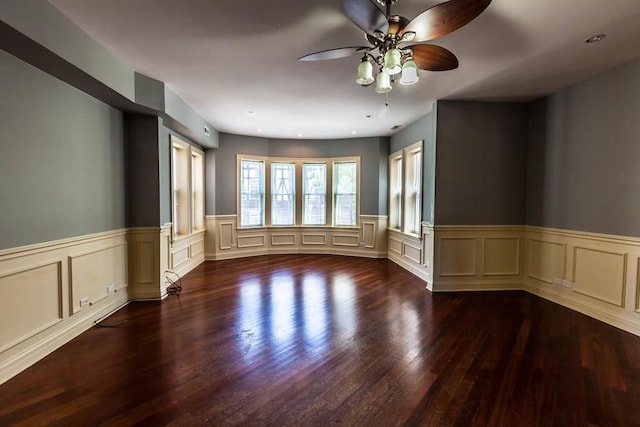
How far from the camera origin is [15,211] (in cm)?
238

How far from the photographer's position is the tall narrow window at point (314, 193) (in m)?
7.29

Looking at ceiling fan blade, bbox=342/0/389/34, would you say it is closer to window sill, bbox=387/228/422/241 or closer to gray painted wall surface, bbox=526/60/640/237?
A: gray painted wall surface, bbox=526/60/640/237

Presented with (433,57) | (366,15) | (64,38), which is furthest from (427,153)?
(64,38)

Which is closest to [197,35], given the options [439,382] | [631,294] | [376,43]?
[376,43]

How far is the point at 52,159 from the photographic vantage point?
9.04ft

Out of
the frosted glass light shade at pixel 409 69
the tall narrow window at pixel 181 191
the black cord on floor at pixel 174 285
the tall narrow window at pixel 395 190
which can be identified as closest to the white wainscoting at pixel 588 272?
the tall narrow window at pixel 395 190

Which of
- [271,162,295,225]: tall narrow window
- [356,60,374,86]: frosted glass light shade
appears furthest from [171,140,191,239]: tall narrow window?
[356,60,374,86]: frosted glass light shade

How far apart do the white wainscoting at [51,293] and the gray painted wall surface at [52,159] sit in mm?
132

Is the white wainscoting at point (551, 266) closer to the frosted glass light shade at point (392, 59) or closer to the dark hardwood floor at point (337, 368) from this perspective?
the dark hardwood floor at point (337, 368)

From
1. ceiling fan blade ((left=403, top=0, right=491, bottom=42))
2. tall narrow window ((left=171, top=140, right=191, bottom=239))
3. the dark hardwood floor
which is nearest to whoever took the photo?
ceiling fan blade ((left=403, top=0, right=491, bottom=42))

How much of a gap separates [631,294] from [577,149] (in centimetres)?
169

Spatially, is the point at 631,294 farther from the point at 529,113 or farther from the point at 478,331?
the point at 529,113

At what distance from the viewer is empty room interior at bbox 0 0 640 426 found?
82.7 inches

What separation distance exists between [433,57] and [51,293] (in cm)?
379
